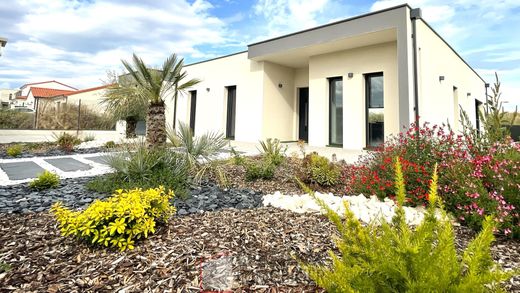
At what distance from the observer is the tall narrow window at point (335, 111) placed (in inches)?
402

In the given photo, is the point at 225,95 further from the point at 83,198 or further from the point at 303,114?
the point at 83,198

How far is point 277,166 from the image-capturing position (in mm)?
5926

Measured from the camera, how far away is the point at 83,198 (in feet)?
11.9

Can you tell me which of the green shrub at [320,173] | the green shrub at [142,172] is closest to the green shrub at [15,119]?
the green shrub at [142,172]

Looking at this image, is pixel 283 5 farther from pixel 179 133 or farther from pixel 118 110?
pixel 118 110

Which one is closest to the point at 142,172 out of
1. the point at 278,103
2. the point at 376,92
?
the point at 376,92

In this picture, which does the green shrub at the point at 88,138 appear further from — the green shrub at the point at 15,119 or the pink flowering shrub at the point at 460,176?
the pink flowering shrub at the point at 460,176

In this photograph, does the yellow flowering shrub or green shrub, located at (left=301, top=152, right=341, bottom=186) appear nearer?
the yellow flowering shrub

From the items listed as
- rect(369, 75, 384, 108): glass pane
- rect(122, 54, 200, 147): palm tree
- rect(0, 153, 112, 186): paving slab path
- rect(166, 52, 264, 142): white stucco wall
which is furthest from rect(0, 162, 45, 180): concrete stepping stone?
rect(369, 75, 384, 108): glass pane

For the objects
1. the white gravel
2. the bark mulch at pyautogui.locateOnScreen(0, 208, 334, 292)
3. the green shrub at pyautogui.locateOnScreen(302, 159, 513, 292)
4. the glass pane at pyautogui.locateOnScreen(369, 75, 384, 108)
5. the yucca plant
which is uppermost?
the glass pane at pyautogui.locateOnScreen(369, 75, 384, 108)

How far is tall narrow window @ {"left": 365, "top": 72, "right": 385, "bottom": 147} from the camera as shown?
9117 millimetres

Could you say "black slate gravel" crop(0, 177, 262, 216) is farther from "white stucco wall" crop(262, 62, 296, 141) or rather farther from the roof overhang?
"white stucco wall" crop(262, 62, 296, 141)

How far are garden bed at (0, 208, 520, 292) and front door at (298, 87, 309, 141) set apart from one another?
A: 32.0ft

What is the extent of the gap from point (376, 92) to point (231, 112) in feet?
22.3
